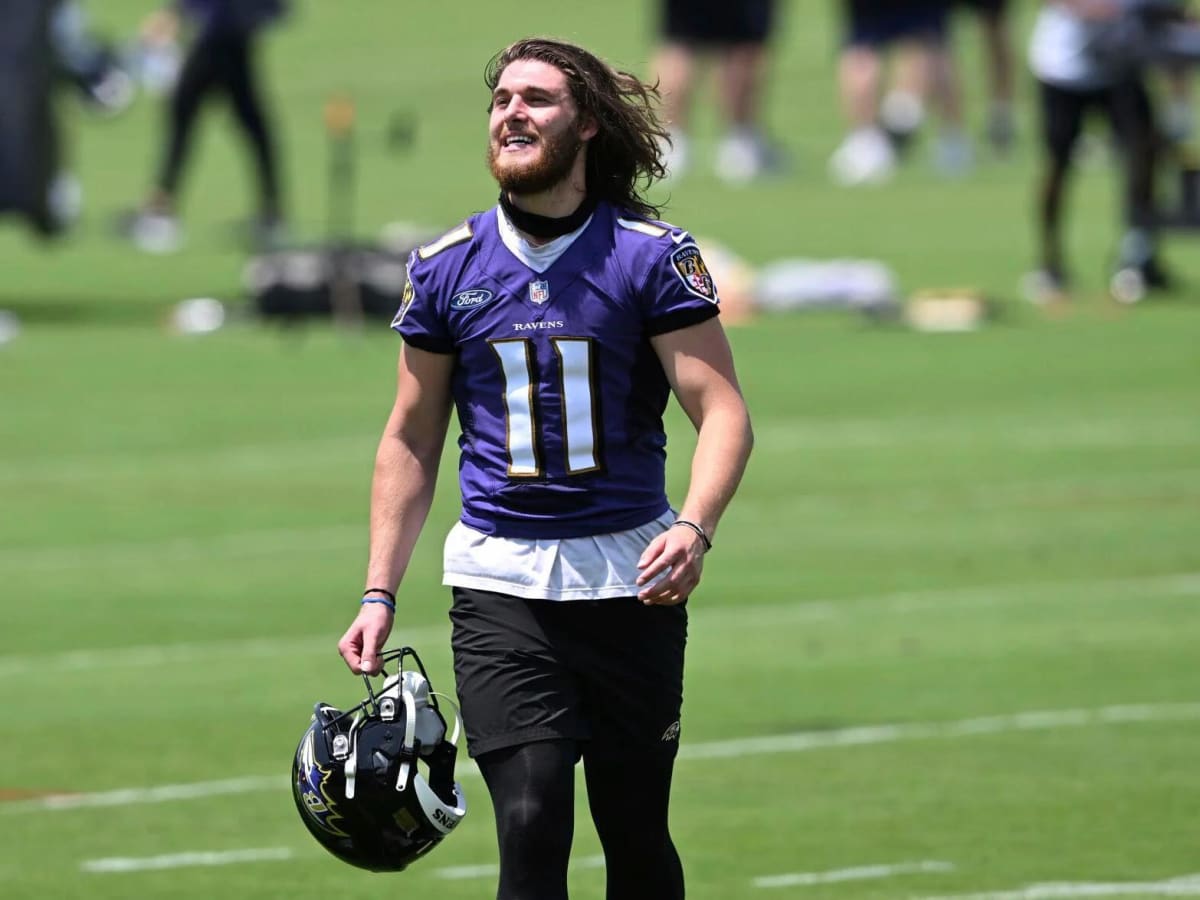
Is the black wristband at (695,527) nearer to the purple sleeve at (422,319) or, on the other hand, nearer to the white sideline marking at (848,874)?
the purple sleeve at (422,319)

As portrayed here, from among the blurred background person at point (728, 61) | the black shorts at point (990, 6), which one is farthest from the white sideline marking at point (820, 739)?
the black shorts at point (990, 6)

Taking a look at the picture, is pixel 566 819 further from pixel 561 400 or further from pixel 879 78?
pixel 879 78

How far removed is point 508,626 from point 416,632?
5.67m

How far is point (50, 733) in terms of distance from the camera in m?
10.6

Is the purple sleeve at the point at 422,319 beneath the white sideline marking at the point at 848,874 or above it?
above

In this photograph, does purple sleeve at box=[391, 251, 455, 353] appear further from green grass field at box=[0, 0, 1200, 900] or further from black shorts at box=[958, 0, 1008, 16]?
black shorts at box=[958, 0, 1008, 16]

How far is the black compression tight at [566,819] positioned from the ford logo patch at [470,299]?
0.93 meters

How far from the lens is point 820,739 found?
10.4 m

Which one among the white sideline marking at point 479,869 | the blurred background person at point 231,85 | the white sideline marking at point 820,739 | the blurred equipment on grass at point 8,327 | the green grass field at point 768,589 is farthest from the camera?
the blurred background person at point 231,85

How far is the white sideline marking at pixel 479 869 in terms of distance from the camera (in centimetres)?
870

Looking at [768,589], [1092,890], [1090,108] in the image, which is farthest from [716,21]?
[1092,890]

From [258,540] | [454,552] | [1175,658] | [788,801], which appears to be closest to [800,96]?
[258,540]

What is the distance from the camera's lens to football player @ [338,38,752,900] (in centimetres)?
657

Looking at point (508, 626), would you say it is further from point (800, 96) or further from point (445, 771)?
point (800, 96)
